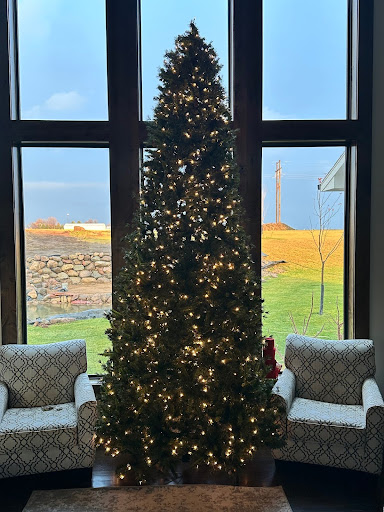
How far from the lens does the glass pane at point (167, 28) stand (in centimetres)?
384

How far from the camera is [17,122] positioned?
3738 millimetres

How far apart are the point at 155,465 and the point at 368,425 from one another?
1.47 metres

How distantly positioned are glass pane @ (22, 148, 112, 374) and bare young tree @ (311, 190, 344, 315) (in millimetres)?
2021

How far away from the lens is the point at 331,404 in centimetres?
329

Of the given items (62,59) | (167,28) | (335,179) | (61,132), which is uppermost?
→ (167,28)

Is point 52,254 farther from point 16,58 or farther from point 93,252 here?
point 16,58

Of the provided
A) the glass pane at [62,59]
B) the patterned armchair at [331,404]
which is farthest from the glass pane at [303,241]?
the glass pane at [62,59]

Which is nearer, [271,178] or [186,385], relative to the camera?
[186,385]

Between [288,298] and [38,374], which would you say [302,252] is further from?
[38,374]

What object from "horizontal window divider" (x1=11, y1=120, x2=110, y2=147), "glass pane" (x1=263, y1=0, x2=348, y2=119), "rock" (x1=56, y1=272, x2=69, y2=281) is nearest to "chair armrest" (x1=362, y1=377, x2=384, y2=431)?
"glass pane" (x1=263, y1=0, x2=348, y2=119)

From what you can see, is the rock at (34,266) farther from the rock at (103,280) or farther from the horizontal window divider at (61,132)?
the horizontal window divider at (61,132)

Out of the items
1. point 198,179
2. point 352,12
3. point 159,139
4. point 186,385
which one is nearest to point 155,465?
point 186,385

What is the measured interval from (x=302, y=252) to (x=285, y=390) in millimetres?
1439

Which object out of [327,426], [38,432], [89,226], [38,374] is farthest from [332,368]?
[89,226]
